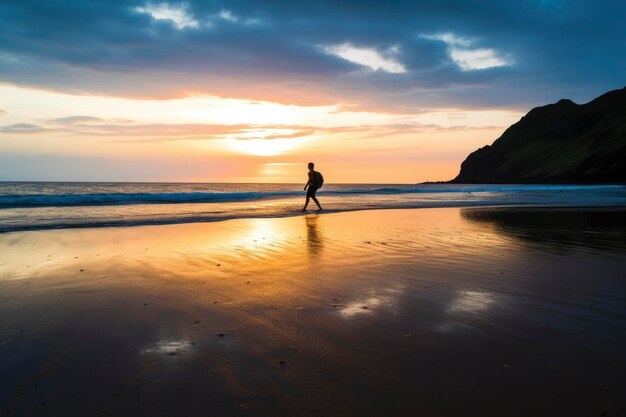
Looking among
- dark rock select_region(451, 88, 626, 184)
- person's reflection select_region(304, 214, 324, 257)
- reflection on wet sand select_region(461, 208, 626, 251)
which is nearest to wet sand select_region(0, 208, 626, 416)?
person's reflection select_region(304, 214, 324, 257)

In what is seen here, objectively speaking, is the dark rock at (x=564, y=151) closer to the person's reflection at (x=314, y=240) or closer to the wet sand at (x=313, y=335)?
the person's reflection at (x=314, y=240)

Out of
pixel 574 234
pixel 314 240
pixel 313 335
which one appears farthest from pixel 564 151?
pixel 313 335

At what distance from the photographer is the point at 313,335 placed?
377 centimetres

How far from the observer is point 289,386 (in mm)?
2812

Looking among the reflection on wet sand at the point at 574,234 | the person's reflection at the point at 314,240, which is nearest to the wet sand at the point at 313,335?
the person's reflection at the point at 314,240

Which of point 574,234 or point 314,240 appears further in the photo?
point 574,234

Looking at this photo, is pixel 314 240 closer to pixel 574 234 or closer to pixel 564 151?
pixel 574 234

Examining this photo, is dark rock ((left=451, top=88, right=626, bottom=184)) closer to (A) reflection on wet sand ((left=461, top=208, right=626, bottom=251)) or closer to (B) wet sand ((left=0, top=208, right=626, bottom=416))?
(A) reflection on wet sand ((left=461, top=208, right=626, bottom=251))

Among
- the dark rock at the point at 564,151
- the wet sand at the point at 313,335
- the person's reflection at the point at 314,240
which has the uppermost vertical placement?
the dark rock at the point at 564,151

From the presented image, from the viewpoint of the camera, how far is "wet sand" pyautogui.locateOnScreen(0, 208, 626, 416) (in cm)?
265

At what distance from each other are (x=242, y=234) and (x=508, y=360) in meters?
9.14

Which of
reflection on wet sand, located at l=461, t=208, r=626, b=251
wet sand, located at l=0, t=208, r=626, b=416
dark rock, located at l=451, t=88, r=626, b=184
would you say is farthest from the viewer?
dark rock, located at l=451, t=88, r=626, b=184

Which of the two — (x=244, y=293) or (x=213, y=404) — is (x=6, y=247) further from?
(x=213, y=404)

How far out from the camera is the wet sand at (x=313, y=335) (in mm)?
2650
